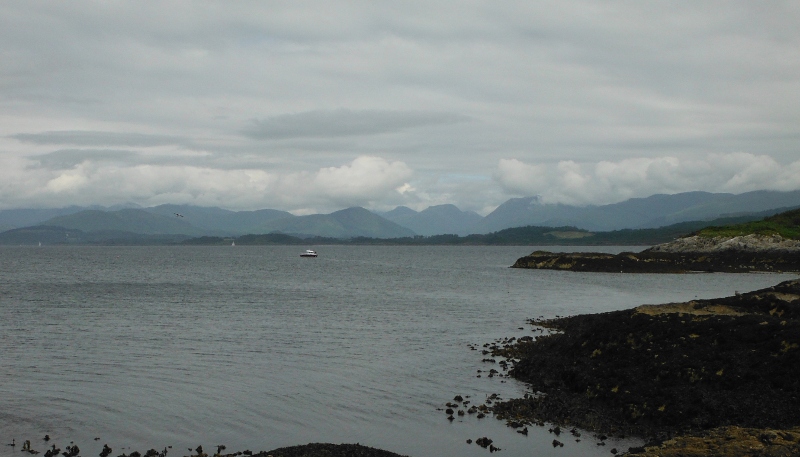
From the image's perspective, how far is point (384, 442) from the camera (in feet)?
90.2

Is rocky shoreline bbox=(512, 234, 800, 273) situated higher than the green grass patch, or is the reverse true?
the green grass patch

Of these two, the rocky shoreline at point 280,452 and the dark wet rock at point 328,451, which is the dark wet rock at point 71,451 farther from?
the dark wet rock at point 328,451

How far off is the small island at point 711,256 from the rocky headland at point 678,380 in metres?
119

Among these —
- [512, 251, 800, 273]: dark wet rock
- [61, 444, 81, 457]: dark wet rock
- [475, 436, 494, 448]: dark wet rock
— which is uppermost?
[512, 251, 800, 273]: dark wet rock

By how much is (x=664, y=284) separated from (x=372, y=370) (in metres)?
90.5

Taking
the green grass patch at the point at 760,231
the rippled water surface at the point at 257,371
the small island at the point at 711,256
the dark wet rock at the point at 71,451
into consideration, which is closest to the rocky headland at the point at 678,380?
the rippled water surface at the point at 257,371

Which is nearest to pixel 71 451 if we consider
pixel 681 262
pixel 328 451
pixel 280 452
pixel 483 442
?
pixel 280 452

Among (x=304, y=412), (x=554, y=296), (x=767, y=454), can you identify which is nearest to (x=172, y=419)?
(x=304, y=412)

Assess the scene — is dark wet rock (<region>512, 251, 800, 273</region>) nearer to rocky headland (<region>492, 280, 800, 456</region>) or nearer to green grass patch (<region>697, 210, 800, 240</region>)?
green grass patch (<region>697, 210, 800, 240</region>)

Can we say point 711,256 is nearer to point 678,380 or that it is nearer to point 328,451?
point 678,380

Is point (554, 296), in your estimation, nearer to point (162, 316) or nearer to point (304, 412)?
point (162, 316)

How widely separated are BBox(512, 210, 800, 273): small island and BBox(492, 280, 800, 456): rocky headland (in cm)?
11917

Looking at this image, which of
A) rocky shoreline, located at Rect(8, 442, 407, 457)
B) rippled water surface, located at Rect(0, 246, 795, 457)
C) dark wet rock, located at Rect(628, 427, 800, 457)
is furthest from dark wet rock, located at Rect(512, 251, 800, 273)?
rocky shoreline, located at Rect(8, 442, 407, 457)

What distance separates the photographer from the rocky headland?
25484mm
